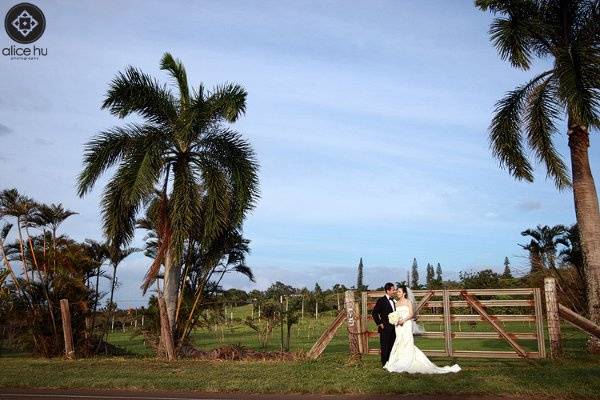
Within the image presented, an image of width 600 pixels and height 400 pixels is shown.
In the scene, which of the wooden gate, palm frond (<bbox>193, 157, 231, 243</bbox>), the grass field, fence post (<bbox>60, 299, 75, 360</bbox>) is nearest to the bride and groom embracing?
the grass field

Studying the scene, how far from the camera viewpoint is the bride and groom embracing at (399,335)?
13.3 meters

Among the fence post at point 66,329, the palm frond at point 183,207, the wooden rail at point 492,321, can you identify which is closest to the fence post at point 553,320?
the wooden rail at point 492,321

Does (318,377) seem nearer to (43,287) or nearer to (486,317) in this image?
(486,317)

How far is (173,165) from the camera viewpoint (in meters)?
19.8

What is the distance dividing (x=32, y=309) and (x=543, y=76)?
63.9ft

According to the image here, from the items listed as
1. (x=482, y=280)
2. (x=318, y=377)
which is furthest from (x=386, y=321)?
(x=482, y=280)

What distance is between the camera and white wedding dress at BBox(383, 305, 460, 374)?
1312 centimetres

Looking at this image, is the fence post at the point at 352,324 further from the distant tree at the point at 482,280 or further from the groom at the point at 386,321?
the distant tree at the point at 482,280

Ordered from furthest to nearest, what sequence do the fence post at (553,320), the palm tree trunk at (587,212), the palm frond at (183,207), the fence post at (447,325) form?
the palm frond at (183,207) < the palm tree trunk at (587,212) < the fence post at (447,325) < the fence post at (553,320)

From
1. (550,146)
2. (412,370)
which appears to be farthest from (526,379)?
(550,146)

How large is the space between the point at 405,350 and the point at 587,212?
7.38 meters

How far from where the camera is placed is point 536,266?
3200cm

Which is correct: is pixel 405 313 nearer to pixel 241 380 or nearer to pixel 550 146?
pixel 241 380

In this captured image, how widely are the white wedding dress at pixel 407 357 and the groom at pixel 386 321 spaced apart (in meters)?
0.27
